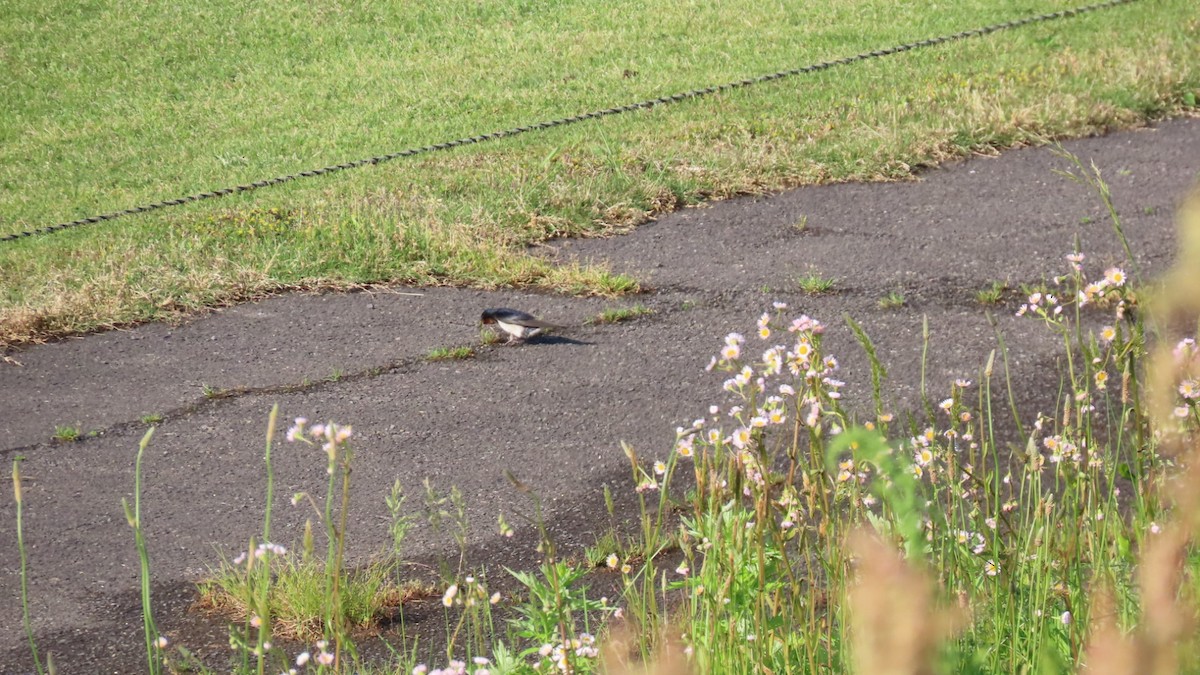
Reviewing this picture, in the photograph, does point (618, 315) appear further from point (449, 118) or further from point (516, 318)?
point (449, 118)

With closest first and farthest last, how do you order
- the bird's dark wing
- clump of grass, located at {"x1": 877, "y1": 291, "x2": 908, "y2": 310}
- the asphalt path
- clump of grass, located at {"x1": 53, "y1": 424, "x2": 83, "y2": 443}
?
the asphalt path
clump of grass, located at {"x1": 53, "y1": 424, "x2": 83, "y2": 443}
the bird's dark wing
clump of grass, located at {"x1": 877, "y1": 291, "x2": 908, "y2": 310}

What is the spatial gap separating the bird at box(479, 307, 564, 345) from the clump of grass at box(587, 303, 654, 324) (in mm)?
347

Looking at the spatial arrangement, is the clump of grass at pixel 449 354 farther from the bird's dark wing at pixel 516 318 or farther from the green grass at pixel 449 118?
the green grass at pixel 449 118

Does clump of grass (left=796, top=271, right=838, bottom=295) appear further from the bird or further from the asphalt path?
the bird

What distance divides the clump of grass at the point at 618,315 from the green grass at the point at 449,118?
298mm

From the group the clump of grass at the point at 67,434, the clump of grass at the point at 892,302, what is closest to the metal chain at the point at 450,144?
the clump of grass at the point at 67,434

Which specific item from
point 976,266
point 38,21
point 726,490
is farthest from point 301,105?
point 726,490

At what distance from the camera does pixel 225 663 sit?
348 cm

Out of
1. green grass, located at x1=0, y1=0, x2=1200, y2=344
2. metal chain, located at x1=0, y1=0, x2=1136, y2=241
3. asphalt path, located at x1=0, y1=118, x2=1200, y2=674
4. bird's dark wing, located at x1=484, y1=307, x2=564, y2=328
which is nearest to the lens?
asphalt path, located at x1=0, y1=118, x2=1200, y2=674

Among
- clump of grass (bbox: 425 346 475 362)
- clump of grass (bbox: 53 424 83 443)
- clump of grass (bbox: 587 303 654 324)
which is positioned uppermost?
clump of grass (bbox: 587 303 654 324)

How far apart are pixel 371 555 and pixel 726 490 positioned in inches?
79.7

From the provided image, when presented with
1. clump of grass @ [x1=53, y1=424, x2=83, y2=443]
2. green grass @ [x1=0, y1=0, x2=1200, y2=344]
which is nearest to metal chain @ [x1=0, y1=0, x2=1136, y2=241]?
green grass @ [x1=0, y1=0, x2=1200, y2=344]

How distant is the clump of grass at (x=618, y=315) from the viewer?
6218 millimetres

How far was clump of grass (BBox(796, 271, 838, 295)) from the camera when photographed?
643cm
